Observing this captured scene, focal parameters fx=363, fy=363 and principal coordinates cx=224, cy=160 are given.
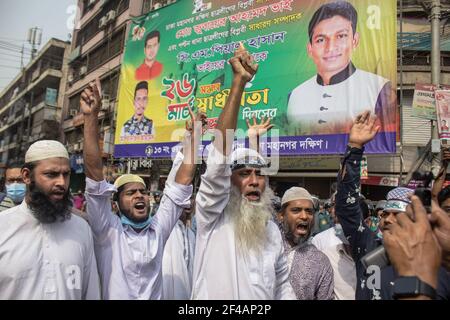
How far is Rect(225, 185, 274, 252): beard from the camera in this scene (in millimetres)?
1530

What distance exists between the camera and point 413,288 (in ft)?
3.36

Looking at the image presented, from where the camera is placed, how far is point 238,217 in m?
1.58

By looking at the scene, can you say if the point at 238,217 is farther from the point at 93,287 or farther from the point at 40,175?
the point at 40,175

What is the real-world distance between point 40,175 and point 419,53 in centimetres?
1084

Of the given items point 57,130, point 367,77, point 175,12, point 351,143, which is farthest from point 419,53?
point 57,130

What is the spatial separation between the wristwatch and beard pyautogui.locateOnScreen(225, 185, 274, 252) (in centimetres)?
61

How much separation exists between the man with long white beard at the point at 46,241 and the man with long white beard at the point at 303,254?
1.04 m

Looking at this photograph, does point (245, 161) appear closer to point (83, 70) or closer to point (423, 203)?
point (423, 203)

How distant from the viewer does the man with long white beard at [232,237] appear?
1445mm

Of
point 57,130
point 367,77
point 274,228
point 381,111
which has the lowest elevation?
point 274,228

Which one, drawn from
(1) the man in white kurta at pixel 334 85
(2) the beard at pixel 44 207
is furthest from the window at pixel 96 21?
(2) the beard at pixel 44 207

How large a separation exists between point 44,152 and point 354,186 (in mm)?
1552

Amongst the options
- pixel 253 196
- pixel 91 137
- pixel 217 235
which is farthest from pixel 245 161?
pixel 91 137

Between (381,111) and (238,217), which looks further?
(381,111)
